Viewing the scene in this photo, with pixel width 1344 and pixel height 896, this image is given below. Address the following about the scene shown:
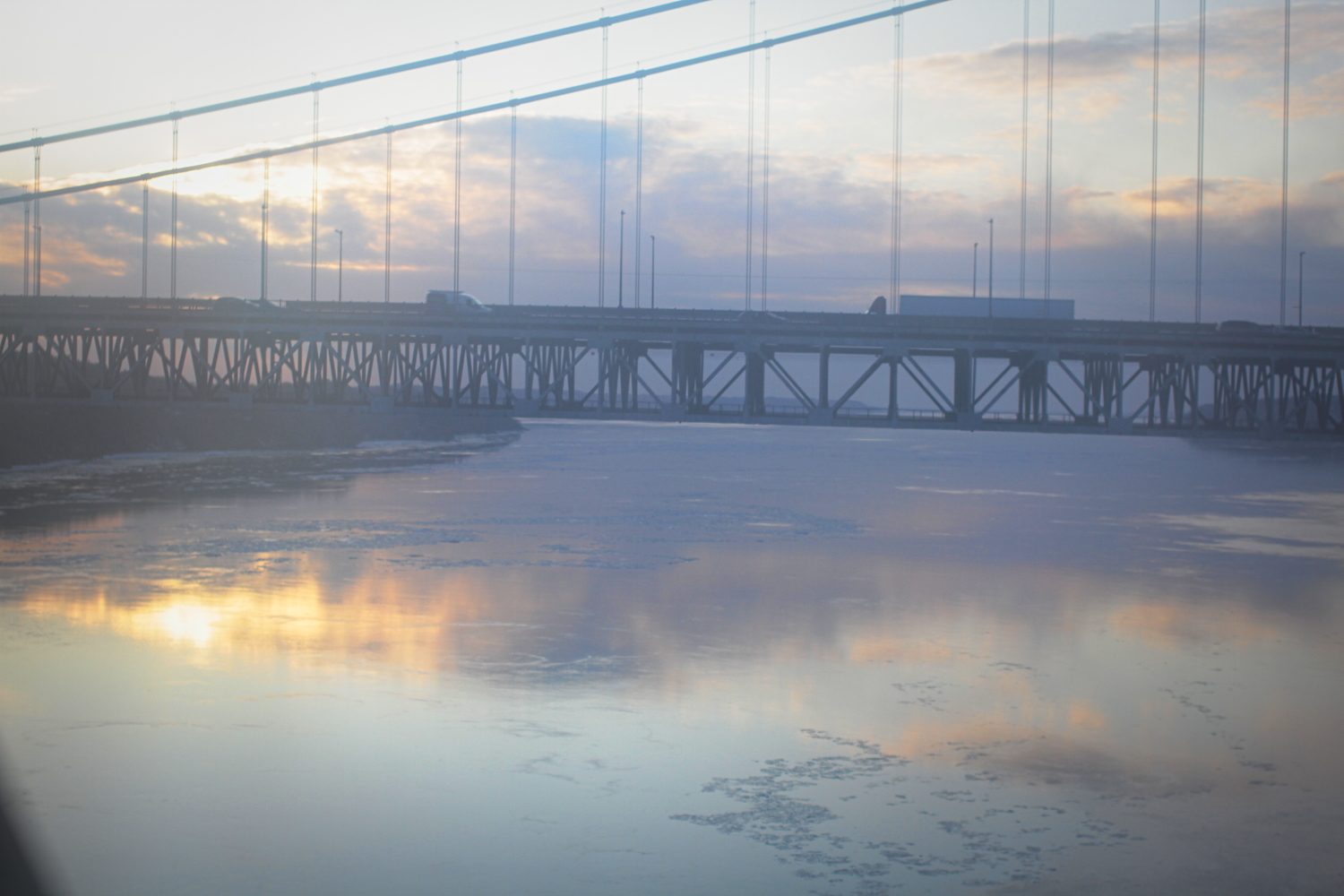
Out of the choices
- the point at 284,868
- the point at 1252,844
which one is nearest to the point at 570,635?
the point at 284,868

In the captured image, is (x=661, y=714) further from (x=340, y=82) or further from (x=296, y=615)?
(x=340, y=82)

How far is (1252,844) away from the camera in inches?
388

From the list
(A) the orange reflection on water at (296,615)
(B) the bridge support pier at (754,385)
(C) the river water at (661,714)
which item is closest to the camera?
(C) the river water at (661,714)

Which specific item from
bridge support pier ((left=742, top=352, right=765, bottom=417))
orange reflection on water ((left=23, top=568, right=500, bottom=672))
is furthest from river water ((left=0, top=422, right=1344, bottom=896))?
bridge support pier ((left=742, top=352, right=765, bottom=417))

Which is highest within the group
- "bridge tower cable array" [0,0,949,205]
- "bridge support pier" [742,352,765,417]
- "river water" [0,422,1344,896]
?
"bridge tower cable array" [0,0,949,205]

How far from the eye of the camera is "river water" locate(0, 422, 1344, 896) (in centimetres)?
938

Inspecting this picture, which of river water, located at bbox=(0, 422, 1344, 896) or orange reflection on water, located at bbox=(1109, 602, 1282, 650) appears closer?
river water, located at bbox=(0, 422, 1344, 896)

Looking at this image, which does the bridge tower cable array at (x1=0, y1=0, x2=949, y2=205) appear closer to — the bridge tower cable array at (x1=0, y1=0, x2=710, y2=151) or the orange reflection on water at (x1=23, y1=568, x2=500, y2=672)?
the bridge tower cable array at (x1=0, y1=0, x2=710, y2=151)

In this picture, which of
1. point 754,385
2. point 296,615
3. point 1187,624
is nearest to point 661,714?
point 296,615

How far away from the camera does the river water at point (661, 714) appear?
9383 mm

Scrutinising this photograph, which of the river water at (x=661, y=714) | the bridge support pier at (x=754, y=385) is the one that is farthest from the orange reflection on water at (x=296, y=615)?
the bridge support pier at (x=754, y=385)

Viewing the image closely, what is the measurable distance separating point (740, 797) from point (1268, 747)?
6.50 m

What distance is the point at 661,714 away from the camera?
13.7 meters

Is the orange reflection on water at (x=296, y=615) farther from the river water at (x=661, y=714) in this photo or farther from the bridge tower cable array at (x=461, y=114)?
the bridge tower cable array at (x=461, y=114)
